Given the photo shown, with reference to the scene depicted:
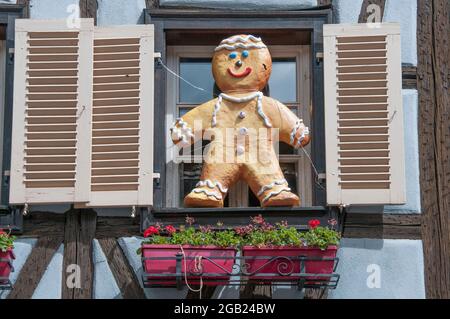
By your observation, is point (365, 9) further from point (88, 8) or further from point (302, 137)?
point (88, 8)

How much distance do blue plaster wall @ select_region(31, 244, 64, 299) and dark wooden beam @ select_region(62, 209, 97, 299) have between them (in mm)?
29

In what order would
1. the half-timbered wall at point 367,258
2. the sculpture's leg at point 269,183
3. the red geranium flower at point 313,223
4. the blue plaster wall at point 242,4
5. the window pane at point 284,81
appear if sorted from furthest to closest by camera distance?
1. the window pane at point 284,81
2. the blue plaster wall at point 242,4
3. the sculpture's leg at point 269,183
4. the half-timbered wall at point 367,258
5. the red geranium flower at point 313,223

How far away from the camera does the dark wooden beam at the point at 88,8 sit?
7668mm

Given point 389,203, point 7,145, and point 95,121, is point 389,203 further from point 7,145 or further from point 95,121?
point 7,145

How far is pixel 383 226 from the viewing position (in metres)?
7.31

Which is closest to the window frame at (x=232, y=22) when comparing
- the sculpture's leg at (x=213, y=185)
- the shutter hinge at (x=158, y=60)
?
the shutter hinge at (x=158, y=60)

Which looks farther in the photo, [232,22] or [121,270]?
[232,22]

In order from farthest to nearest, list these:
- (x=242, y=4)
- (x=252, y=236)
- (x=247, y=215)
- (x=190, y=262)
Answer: (x=242, y=4)
(x=247, y=215)
(x=252, y=236)
(x=190, y=262)

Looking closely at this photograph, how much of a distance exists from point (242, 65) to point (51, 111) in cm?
119

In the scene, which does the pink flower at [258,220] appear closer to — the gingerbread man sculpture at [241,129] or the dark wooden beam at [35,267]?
the gingerbread man sculpture at [241,129]

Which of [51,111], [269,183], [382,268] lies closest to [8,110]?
[51,111]

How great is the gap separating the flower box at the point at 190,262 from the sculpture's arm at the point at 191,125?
0.80m

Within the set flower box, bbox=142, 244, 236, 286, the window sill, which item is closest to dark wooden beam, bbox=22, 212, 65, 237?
the window sill
